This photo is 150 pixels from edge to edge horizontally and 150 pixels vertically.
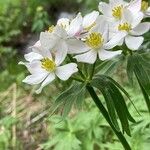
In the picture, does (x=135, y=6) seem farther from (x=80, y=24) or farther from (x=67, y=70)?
(x=67, y=70)

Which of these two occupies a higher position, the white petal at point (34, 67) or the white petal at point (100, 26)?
the white petal at point (100, 26)

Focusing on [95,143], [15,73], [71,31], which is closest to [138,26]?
[71,31]

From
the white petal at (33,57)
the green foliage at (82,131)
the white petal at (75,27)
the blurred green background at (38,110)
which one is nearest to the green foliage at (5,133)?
the blurred green background at (38,110)

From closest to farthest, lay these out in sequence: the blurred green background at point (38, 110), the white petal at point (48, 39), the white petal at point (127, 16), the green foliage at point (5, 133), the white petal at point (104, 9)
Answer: the white petal at point (48, 39), the white petal at point (127, 16), the white petal at point (104, 9), the blurred green background at point (38, 110), the green foliage at point (5, 133)

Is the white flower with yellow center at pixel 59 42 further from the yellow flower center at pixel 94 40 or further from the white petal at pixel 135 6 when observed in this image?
the white petal at pixel 135 6

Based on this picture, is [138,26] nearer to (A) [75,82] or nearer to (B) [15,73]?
(A) [75,82]
